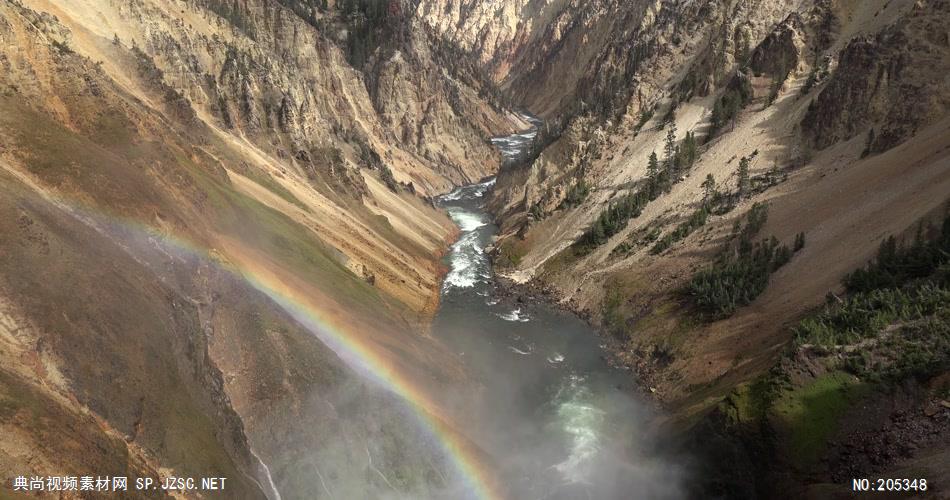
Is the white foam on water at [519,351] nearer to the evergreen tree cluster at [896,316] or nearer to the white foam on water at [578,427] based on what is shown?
the white foam on water at [578,427]

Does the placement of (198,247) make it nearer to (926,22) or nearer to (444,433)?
(444,433)

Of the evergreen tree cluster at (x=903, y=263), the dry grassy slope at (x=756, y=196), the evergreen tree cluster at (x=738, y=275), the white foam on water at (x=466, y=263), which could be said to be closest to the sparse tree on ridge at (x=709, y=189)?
the dry grassy slope at (x=756, y=196)

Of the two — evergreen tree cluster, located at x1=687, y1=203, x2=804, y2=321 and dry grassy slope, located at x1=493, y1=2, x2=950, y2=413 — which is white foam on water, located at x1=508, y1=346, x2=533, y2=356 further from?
evergreen tree cluster, located at x1=687, y1=203, x2=804, y2=321

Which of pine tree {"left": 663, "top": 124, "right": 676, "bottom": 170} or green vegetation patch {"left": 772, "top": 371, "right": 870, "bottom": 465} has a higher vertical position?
pine tree {"left": 663, "top": 124, "right": 676, "bottom": 170}

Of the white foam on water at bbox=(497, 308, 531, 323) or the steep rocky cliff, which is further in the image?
the white foam on water at bbox=(497, 308, 531, 323)

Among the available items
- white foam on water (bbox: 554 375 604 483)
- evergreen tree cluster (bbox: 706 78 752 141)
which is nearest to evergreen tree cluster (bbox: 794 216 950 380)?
white foam on water (bbox: 554 375 604 483)

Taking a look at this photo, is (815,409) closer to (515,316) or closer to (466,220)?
(515,316)

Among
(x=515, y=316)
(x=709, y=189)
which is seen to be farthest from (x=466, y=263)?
(x=709, y=189)
